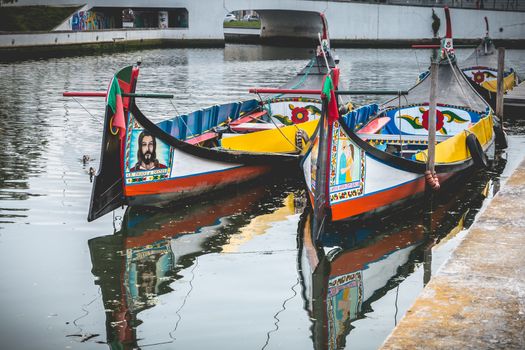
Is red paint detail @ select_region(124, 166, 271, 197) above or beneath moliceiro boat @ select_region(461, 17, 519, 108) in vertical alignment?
beneath

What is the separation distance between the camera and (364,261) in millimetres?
12016

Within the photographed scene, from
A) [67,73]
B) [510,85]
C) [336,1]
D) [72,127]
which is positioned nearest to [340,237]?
[72,127]

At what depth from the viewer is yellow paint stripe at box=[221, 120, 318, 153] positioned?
16.7 metres

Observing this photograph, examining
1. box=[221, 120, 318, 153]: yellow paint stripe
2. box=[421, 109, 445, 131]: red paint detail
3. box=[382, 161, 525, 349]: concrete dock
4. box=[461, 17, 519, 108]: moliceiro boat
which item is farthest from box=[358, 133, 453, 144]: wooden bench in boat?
box=[461, 17, 519, 108]: moliceiro boat

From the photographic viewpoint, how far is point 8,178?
1681cm

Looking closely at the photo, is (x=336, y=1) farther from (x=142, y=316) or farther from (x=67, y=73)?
(x=142, y=316)

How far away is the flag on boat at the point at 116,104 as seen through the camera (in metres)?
13.4

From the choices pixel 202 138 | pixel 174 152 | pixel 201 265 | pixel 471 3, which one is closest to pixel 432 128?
pixel 174 152

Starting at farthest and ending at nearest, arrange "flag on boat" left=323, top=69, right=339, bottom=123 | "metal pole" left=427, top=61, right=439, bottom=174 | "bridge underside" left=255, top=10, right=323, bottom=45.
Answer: "bridge underside" left=255, top=10, right=323, bottom=45, "metal pole" left=427, top=61, right=439, bottom=174, "flag on boat" left=323, top=69, right=339, bottom=123

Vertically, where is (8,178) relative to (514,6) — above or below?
below

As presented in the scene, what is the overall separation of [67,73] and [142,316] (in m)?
33.6

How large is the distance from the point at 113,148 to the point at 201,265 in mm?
3105

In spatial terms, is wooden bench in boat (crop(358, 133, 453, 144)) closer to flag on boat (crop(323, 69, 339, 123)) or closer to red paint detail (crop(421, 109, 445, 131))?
red paint detail (crop(421, 109, 445, 131))

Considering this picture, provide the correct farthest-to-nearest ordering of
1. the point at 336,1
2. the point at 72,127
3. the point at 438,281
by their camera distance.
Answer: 1. the point at 336,1
2. the point at 72,127
3. the point at 438,281
